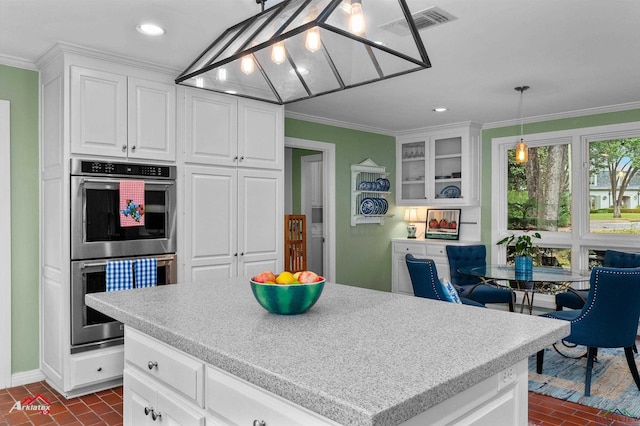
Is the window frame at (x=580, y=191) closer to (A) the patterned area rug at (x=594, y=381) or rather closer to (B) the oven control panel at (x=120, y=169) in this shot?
(A) the patterned area rug at (x=594, y=381)

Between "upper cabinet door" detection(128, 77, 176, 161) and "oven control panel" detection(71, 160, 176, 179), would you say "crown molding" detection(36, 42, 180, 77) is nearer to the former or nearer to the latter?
"upper cabinet door" detection(128, 77, 176, 161)

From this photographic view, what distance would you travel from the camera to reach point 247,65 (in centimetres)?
198

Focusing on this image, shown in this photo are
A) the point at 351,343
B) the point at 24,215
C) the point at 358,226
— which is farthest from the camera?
the point at 358,226

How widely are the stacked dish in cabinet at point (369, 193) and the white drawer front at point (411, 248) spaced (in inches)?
18.3

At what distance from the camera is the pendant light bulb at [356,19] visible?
1444mm

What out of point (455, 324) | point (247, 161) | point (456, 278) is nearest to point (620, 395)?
point (456, 278)

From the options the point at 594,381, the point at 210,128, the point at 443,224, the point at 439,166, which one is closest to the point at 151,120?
the point at 210,128

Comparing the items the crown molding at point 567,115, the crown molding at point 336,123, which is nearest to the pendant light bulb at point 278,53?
the crown molding at point 336,123

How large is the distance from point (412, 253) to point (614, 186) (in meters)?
2.55

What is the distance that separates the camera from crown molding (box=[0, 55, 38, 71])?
3.45 meters

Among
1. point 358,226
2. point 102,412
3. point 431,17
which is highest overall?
point 431,17

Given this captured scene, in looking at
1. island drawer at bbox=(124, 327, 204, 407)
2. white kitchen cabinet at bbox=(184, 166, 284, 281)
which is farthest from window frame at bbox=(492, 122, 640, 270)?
island drawer at bbox=(124, 327, 204, 407)

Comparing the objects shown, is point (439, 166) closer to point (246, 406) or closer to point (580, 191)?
point (580, 191)

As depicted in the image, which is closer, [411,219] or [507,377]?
[507,377]
